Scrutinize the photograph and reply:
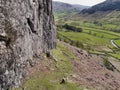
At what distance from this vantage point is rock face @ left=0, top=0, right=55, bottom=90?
118ft

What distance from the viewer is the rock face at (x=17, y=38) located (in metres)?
35.9

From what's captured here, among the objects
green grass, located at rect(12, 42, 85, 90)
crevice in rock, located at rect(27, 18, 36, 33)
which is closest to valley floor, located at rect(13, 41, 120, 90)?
green grass, located at rect(12, 42, 85, 90)

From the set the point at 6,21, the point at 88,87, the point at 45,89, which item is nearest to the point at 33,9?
the point at 6,21

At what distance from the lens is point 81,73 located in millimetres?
56688

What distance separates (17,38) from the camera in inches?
1548

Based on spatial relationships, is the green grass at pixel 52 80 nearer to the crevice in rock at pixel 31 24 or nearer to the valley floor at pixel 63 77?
the valley floor at pixel 63 77

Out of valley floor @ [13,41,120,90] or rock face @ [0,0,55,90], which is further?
valley floor @ [13,41,120,90]

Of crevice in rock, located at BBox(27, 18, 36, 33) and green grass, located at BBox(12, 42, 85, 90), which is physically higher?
crevice in rock, located at BBox(27, 18, 36, 33)

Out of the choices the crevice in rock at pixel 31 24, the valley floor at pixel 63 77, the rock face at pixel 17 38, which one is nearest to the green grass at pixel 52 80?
the valley floor at pixel 63 77

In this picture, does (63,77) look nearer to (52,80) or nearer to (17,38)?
(52,80)

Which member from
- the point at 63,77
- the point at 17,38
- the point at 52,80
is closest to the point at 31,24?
the point at 17,38

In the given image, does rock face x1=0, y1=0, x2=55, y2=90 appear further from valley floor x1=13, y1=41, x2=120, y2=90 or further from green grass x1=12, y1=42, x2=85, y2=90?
green grass x1=12, y1=42, x2=85, y2=90

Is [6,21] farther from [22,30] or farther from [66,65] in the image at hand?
[66,65]

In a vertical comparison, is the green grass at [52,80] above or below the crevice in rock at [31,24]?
below
